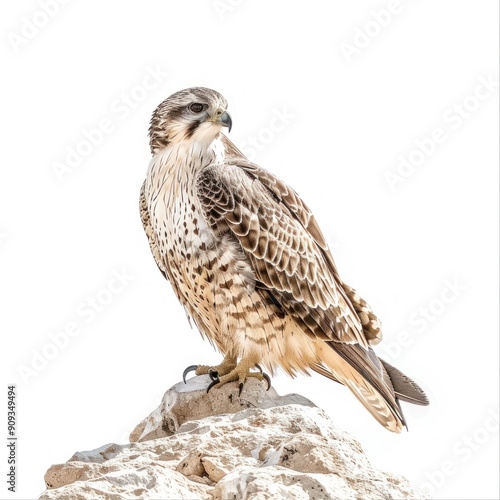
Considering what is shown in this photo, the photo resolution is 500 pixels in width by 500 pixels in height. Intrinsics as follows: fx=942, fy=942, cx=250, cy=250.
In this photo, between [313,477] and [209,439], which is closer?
[313,477]

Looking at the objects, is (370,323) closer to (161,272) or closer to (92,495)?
(161,272)

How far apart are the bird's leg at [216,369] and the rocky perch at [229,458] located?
0.08 m

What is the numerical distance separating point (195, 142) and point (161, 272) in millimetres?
1365

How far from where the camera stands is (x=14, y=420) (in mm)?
7543

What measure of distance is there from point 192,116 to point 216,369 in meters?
1.92

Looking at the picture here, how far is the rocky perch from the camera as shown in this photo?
17.6ft

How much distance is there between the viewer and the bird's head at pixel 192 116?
694cm

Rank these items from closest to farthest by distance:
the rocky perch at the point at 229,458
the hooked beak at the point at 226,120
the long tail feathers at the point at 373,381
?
the rocky perch at the point at 229,458
the hooked beak at the point at 226,120
the long tail feathers at the point at 373,381

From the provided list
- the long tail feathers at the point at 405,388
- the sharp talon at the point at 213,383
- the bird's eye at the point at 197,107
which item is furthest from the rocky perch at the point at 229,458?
the bird's eye at the point at 197,107

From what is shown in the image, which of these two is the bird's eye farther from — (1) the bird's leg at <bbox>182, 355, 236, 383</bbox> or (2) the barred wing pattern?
(1) the bird's leg at <bbox>182, 355, 236, 383</bbox>

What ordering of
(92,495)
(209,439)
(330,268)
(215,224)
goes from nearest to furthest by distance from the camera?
(92,495)
(209,439)
(215,224)
(330,268)

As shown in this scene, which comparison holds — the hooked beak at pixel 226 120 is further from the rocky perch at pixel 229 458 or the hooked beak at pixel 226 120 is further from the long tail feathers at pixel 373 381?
the rocky perch at pixel 229 458

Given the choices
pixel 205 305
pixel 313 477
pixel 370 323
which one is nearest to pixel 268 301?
pixel 205 305

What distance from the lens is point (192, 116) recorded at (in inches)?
275
